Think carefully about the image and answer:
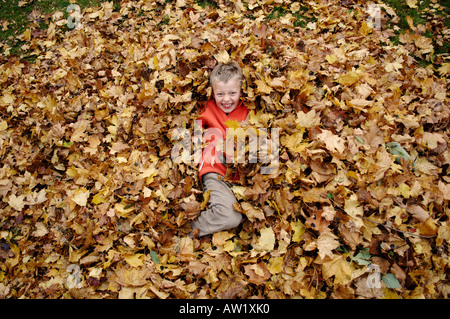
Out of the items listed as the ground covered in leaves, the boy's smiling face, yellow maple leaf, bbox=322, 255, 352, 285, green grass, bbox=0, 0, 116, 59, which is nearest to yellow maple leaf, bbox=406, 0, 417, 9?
the ground covered in leaves

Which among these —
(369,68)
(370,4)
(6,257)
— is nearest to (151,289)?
(6,257)

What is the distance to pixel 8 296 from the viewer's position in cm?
231

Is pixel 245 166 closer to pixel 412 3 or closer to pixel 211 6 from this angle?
pixel 211 6

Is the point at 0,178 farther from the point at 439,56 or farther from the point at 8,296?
the point at 439,56

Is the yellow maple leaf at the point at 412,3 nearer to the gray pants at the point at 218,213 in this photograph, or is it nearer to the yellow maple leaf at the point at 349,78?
the yellow maple leaf at the point at 349,78

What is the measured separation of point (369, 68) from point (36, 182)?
13.7 ft

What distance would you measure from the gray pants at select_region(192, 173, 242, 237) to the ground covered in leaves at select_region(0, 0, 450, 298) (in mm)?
105

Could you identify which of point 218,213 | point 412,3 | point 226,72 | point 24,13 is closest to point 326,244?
point 218,213

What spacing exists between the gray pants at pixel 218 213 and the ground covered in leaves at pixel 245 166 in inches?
4.1

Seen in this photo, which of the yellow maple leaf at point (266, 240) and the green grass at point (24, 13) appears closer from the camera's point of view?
the yellow maple leaf at point (266, 240)

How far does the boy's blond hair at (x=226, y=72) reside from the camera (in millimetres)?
2854

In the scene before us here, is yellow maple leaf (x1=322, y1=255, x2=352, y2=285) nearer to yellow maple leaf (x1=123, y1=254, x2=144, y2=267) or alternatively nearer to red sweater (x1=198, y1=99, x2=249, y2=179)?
red sweater (x1=198, y1=99, x2=249, y2=179)

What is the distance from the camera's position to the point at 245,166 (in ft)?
8.54

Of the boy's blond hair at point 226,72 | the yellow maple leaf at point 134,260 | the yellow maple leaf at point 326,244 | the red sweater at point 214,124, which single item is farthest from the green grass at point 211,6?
the yellow maple leaf at point 134,260
